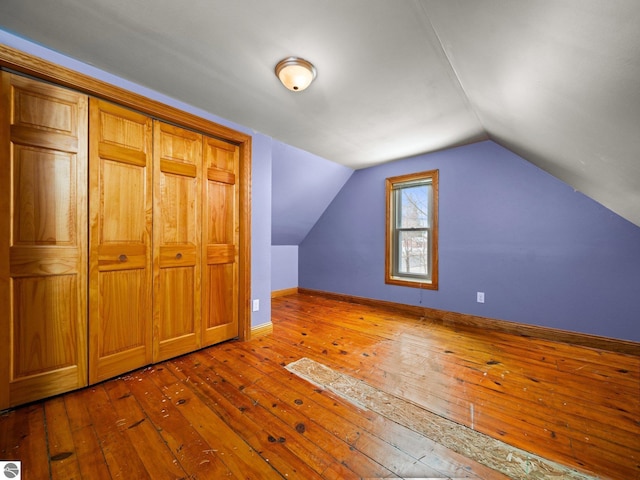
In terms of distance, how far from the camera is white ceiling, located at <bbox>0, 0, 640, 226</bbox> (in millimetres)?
1010

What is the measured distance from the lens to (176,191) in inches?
86.0

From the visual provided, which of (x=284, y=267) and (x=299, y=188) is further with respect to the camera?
(x=284, y=267)

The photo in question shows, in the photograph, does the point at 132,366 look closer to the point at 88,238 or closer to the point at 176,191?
the point at 88,238

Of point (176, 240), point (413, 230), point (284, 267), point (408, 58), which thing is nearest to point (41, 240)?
point (176, 240)

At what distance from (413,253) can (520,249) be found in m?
1.26

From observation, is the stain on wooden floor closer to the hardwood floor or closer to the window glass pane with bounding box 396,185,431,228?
the hardwood floor

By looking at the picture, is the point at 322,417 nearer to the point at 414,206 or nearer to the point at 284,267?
the point at 414,206

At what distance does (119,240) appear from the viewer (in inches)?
74.7

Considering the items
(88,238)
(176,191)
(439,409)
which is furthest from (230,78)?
(439,409)

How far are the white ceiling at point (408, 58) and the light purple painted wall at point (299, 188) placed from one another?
3.37 ft

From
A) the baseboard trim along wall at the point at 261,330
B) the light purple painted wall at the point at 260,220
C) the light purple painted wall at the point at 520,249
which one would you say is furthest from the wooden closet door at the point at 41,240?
the light purple painted wall at the point at 520,249

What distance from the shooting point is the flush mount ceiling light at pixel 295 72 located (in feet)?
5.44

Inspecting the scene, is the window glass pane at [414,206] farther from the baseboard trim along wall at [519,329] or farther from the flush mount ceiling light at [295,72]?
the flush mount ceiling light at [295,72]

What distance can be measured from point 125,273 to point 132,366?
72cm
